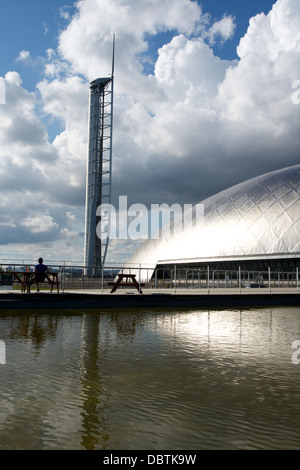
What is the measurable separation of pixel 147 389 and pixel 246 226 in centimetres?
3946

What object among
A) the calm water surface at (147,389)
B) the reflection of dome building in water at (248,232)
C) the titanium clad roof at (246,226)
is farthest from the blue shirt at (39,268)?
the reflection of dome building in water at (248,232)

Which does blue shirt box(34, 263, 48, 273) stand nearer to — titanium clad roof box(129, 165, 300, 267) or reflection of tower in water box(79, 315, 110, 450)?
reflection of tower in water box(79, 315, 110, 450)

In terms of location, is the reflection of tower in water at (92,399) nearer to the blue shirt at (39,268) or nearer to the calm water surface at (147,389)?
the calm water surface at (147,389)

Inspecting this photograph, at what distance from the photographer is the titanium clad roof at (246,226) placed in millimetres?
41406

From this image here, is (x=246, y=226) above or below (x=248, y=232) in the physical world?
above

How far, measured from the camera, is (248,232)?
43750 millimetres

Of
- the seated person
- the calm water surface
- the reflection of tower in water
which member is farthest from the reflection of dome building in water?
the reflection of tower in water

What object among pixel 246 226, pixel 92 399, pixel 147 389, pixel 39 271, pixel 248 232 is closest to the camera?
pixel 92 399

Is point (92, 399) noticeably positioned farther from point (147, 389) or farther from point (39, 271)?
point (39, 271)

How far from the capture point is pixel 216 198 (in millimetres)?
53219

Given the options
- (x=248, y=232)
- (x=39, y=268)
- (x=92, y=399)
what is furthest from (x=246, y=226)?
(x=92, y=399)

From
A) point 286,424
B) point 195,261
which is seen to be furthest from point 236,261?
point 286,424
